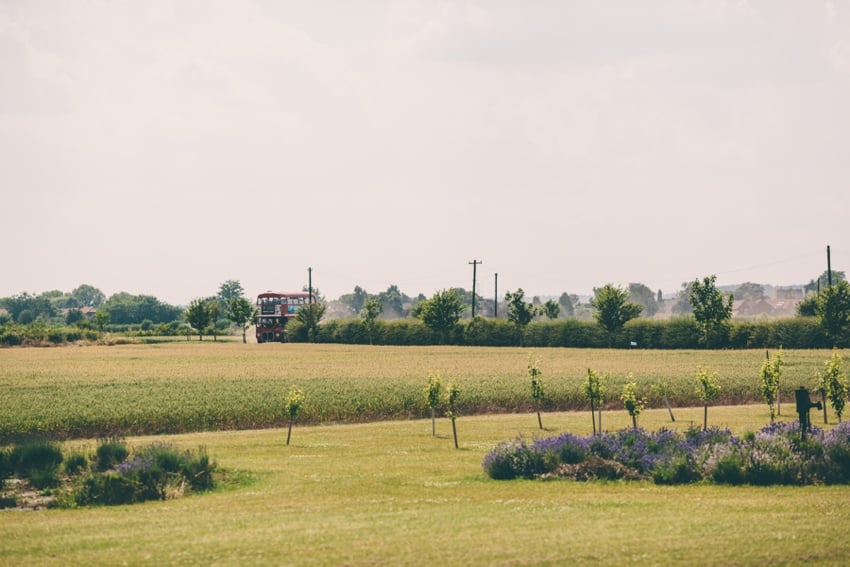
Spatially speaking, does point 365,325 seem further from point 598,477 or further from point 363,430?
point 598,477

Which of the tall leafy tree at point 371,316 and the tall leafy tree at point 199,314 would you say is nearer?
the tall leafy tree at point 371,316

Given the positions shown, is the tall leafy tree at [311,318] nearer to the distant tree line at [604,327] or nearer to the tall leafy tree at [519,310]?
the distant tree line at [604,327]

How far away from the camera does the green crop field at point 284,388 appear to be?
137 feet

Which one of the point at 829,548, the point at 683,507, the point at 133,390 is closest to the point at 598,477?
the point at 683,507

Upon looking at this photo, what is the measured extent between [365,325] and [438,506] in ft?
381

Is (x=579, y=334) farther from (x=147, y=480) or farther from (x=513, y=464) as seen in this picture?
(x=147, y=480)

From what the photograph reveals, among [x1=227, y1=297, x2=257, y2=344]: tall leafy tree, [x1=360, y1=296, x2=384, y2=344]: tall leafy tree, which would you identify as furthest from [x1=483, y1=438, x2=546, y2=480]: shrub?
[x1=227, y1=297, x2=257, y2=344]: tall leafy tree

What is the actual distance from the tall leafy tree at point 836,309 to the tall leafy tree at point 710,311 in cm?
1046

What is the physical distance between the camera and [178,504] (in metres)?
21.0

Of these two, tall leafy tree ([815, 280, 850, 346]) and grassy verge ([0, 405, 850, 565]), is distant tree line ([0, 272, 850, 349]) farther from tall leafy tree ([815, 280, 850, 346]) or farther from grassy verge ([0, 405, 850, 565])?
grassy verge ([0, 405, 850, 565])

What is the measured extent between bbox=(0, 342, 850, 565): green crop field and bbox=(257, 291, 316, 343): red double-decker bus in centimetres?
11512

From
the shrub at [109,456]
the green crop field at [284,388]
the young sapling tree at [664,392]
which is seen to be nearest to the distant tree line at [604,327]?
the green crop field at [284,388]

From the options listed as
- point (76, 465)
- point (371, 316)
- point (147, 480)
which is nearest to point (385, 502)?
point (147, 480)

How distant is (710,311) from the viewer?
336 feet
